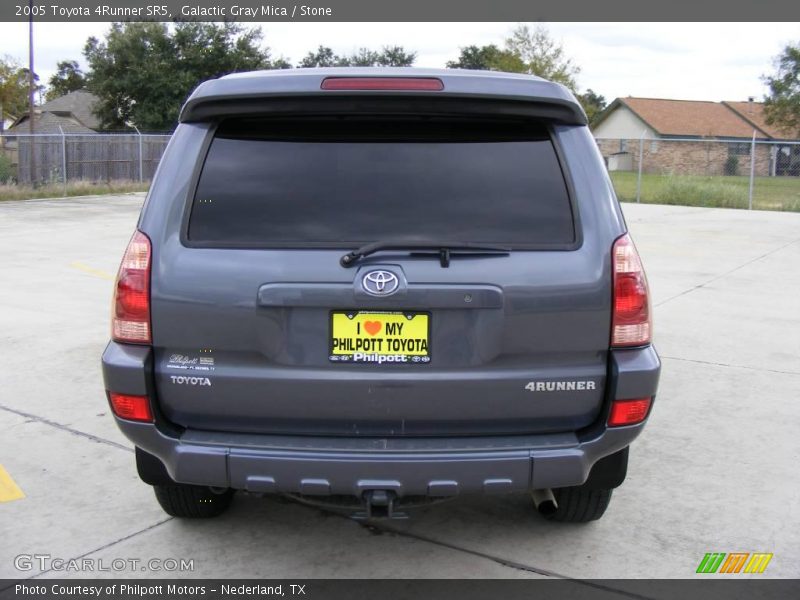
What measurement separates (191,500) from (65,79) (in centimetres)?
11211

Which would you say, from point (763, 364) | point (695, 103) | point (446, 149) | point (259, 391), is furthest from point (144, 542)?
point (695, 103)

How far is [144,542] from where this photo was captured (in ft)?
12.2

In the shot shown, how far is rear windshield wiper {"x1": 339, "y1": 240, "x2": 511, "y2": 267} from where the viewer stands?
3006mm

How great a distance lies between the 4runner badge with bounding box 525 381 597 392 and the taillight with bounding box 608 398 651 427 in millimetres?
122

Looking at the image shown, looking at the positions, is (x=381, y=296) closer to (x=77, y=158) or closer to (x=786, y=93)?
(x=77, y=158)

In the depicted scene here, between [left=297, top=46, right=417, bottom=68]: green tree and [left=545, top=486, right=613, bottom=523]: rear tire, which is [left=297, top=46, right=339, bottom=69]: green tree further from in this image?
[left=545, top=486, right=613, bottom=523]: rear tire

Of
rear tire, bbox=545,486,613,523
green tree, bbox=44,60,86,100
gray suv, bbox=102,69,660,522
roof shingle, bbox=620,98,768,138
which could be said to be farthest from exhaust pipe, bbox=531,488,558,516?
green tree, bbox=44,60,86,100

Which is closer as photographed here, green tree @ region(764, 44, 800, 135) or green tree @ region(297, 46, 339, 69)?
green tree @ region(764, 44, 800, 135)

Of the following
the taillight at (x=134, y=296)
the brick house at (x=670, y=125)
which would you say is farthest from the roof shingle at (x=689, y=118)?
the taillight at (x=134, y=296)

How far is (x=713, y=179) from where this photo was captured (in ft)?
105

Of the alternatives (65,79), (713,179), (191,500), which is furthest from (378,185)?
(65,79)

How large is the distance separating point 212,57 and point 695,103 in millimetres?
39761

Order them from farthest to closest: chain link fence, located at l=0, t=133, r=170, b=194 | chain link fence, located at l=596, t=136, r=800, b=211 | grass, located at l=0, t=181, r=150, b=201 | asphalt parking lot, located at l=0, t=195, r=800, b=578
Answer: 1. chain link fence, located at l=0, t=133, r=170, b=194
2. chain link fence, located at l=596, t=136, r=800, b=211
3. grass, located at l=0, t=181, r=150, b=201
4. asphalt parking lot, located at l=0, t=195, r=800, b=578

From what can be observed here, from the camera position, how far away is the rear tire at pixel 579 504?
3732mm
